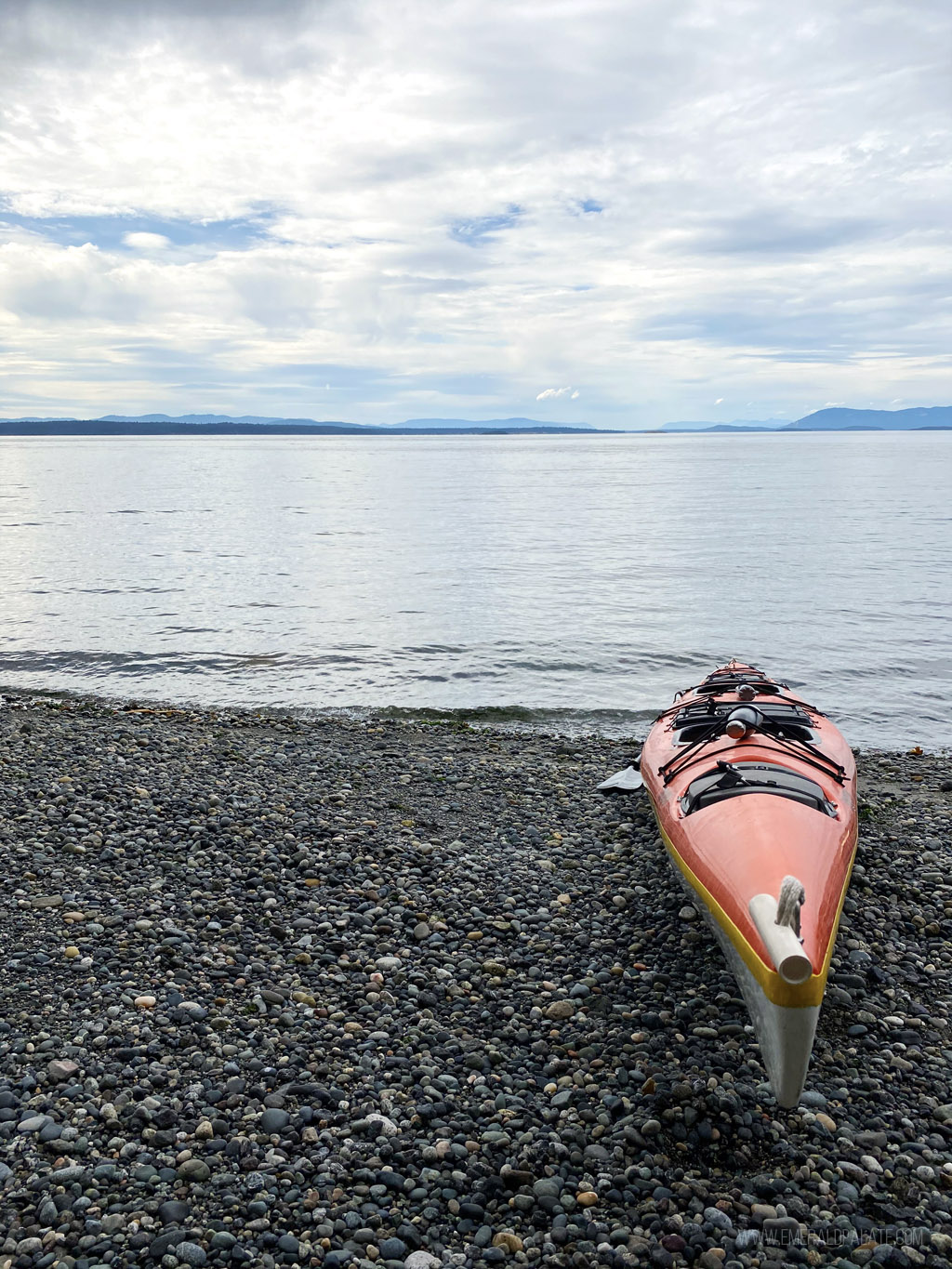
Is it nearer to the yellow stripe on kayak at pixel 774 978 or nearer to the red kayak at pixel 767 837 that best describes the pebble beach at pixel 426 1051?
the red kayak at pixel 767 837

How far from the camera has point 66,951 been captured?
628cm

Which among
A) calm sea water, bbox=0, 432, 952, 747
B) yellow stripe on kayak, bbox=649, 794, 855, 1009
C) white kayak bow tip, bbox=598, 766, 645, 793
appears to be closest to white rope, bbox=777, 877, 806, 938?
yellow stripe on kayak, bbox=649, 794, 855, 1009

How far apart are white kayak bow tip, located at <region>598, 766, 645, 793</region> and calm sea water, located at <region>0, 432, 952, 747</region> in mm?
4271

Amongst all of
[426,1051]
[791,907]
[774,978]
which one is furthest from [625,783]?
[774,978]

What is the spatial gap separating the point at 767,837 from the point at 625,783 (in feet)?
13.8

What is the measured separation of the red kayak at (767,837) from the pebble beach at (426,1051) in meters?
0.60

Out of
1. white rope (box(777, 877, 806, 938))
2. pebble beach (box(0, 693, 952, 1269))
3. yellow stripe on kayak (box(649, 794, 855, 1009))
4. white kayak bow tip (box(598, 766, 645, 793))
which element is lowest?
pebble beach (box(0, 693, 952, 1269))

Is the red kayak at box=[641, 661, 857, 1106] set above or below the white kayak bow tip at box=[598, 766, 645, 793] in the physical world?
above

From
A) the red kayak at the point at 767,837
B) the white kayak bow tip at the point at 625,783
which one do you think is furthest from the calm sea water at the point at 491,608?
the red kayak at the point at 767,837

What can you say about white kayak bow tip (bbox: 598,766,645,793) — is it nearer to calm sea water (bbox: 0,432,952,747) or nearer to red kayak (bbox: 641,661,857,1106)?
red kayak (bbox: 641,661,857,1106)

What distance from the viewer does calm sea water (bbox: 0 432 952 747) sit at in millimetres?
17156

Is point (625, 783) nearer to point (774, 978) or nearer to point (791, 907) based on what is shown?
point (791, 907)

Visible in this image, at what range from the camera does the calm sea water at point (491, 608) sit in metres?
17.2

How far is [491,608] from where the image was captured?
24.6 metres
